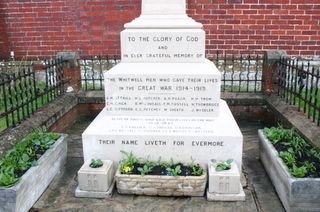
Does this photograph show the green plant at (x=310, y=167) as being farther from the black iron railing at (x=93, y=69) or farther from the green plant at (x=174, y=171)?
the black iron railing at (x=93, y=69)

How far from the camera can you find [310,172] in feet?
10.5

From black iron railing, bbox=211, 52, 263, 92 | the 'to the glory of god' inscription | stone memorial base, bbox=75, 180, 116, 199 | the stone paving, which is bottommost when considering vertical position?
the stone paving

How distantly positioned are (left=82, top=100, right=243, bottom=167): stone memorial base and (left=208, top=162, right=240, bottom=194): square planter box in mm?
320

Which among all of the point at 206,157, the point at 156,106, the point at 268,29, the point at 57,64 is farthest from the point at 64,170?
the point at 268,29

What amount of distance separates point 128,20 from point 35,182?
425cm

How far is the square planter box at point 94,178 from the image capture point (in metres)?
3.41

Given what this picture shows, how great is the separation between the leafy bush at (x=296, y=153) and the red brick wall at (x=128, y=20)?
2.94 metres

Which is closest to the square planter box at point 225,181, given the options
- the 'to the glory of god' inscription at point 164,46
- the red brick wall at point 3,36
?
the 'to the glory of god' inscription at point 164,46

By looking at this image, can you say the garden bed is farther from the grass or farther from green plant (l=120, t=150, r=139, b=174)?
the grass

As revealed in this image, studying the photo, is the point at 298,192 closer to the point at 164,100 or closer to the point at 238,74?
the point at 164,100

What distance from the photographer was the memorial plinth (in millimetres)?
3691

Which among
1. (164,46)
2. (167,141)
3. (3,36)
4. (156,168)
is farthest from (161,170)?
(3,36)

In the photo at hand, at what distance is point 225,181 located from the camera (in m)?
3.32

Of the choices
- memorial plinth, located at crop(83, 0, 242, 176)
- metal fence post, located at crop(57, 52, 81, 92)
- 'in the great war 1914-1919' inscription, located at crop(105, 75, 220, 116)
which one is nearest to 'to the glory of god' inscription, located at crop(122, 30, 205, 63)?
memorial plinth, located at crop(83, 0, 242, 176)
